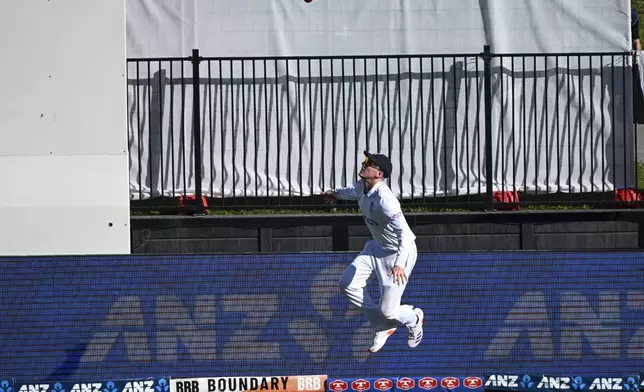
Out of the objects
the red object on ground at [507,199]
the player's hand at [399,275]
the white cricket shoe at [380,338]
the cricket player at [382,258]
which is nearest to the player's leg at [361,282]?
the cricket player at [382,258]

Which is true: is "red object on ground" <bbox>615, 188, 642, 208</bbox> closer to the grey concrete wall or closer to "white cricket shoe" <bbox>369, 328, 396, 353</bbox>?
the grey concrete wall

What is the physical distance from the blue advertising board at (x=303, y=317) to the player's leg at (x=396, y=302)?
0.75 feet

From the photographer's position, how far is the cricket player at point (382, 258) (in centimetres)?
1046

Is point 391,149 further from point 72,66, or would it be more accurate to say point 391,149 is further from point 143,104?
point 72,66

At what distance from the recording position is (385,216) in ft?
34.4

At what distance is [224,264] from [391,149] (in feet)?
10.3

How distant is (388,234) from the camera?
10.6 meters

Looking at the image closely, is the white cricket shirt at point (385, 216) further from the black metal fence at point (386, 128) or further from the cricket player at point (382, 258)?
the black metal fence at point (386, 128)

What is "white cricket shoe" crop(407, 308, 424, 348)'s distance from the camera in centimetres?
1123

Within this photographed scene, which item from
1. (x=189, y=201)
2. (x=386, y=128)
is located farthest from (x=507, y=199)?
(x=189, y=201)

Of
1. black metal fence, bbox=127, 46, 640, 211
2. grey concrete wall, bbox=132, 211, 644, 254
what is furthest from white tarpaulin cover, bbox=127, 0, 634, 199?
grey concrete wall, bbox=132, 211, 644, 254

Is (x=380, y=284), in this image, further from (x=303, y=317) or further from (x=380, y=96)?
(x=380, y=96)

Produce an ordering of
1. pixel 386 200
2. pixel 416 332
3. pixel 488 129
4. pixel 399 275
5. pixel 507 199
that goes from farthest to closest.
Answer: pixel 507 199, pixel 488 129, pixel 416 332, pixel 386 200, pixel 399 275

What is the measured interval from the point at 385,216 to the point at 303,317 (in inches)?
60.8
